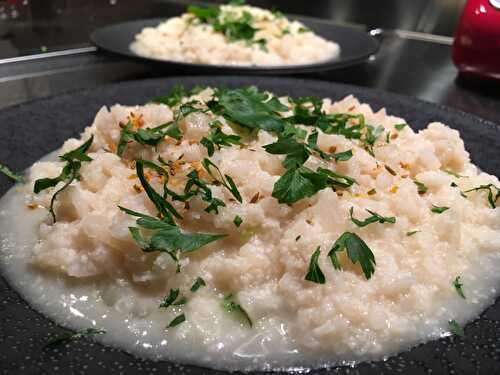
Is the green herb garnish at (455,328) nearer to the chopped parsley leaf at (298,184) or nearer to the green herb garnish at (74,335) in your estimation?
the chopped parsley leaf at (298,184)

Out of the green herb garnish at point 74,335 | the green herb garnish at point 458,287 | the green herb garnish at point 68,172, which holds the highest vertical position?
the green herb garnish at point 68,172

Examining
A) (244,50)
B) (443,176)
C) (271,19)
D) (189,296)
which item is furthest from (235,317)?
(271,19)

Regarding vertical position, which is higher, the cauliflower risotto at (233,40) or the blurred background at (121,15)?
the cauliflower risotto at (233,40)

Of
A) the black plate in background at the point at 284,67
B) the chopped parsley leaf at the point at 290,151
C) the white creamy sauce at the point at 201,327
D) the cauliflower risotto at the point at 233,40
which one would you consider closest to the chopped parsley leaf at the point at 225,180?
the chopped parsley leaf at the point at 290,151

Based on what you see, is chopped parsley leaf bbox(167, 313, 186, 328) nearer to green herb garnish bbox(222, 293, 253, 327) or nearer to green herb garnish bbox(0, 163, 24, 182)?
green herb garnish bbox(222, 293, 253, 327)

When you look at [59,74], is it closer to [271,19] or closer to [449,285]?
Result: [271,19]

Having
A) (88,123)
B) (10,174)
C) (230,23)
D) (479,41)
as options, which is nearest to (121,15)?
(230,23)

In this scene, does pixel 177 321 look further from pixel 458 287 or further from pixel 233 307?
pixel 458 287
